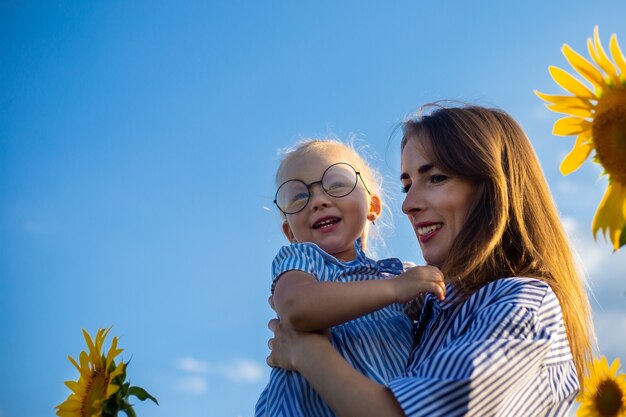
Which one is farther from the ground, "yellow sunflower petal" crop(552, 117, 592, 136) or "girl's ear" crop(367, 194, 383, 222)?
"girl's ear" crop(367, 194, 383, 222)

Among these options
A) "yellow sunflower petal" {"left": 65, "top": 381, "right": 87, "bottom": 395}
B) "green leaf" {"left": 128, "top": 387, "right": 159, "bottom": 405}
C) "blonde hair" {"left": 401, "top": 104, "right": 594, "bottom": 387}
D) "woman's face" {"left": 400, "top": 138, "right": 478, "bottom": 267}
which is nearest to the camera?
"blonde hair" {"left": 401, "top": 104, "right": 594, "bottom": 387}

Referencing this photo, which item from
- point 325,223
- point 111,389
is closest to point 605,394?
point 325,223

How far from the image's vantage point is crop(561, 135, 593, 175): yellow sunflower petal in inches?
84.4

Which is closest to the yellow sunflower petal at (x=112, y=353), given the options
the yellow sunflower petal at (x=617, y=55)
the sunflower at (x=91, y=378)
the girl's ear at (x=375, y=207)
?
the sunflower at (x=91, y=378)

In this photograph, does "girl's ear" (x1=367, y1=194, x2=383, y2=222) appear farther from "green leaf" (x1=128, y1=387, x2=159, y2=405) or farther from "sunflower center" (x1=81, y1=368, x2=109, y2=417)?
"sunflower center" (x1=81, y1=368, x2=109, y2=417)

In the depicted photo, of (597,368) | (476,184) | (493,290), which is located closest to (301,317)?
(493,290)

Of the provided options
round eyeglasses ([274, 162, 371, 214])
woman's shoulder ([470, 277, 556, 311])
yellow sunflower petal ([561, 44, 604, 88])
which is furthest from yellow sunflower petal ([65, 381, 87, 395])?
yellow sunflower petal ([561, 44, 604, 88])

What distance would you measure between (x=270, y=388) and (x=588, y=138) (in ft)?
4.97

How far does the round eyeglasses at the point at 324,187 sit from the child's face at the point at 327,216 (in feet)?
0.07

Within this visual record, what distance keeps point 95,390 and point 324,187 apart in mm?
1449

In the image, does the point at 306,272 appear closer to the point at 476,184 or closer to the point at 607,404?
the point at 476,184

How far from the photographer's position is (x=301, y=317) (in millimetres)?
2543

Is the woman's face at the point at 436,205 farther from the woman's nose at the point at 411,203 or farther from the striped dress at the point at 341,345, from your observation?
the striped dress at the point at 341,345

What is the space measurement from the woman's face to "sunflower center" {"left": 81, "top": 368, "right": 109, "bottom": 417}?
1606mm
